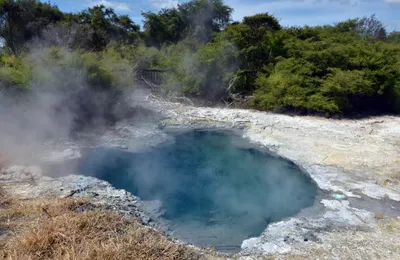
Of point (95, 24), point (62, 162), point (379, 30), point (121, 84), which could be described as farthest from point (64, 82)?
point (379, 30)

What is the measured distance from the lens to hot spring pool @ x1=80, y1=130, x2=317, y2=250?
18.2ft

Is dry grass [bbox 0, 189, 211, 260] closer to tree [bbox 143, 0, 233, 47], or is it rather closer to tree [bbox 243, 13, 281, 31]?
tree [bbox 243, 13, 281, 31]

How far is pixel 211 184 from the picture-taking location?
7379 millimetres

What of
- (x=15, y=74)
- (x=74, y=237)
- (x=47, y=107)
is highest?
(x=15, y=74)

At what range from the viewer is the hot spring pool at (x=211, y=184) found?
554 centimetres

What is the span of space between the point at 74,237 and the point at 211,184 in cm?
434

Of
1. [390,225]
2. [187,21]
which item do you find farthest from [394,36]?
[390,225]

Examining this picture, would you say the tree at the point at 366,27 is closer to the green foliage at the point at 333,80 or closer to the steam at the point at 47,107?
the green foliage at the point at 333,80

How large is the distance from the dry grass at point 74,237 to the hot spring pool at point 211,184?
130 centimetres

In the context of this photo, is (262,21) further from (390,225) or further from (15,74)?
(390,225)

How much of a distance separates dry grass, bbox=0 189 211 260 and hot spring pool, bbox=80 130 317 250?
1.30 meters

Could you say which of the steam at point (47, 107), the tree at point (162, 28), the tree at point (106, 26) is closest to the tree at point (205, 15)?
the tree at point (162, 28)

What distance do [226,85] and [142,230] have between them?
11087mm

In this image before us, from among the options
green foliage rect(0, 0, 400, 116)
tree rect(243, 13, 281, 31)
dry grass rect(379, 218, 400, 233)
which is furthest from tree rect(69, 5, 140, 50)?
dry grass rect(379, 218, 400, 233)
